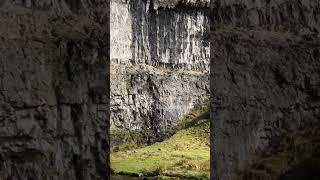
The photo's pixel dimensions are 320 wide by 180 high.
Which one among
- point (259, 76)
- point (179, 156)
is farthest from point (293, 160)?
point (179, 156)

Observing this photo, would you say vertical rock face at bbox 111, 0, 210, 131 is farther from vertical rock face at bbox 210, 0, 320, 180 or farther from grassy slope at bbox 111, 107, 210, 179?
vertical rock face at bbox 210, 0, 320, 180

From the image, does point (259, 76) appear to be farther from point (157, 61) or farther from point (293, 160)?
point (157, 61)

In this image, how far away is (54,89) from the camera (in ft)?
12.9

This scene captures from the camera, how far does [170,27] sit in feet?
48.3

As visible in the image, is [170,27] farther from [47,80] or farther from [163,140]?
[47,80]

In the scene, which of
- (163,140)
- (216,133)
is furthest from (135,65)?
(216,133)

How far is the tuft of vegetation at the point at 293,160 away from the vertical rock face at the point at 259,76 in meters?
0.09

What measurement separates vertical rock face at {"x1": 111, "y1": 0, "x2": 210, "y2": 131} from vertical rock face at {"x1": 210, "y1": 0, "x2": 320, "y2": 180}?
7970 millimetres

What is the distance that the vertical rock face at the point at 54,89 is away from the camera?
12.0 feet

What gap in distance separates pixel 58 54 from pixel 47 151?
72cm

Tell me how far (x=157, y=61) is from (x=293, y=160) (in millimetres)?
9416

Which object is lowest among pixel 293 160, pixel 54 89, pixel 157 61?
pixel 293 160

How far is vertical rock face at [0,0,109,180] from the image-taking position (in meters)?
3.64

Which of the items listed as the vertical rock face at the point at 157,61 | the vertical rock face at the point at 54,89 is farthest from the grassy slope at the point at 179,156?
the vertical rock face at the point at 54,89
